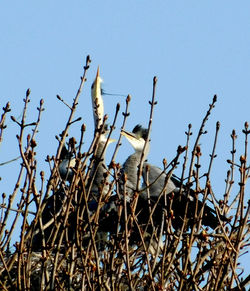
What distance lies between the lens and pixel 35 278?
6672 millimetres

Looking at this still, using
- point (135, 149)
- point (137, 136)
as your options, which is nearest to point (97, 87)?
point (137, 136)

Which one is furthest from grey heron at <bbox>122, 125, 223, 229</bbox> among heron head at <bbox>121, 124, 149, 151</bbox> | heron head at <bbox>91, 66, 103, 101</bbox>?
heron head at <bbox>91, 66, 103, 101</bbox>

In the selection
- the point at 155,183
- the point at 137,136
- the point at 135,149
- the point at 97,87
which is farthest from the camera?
the point at 97,87

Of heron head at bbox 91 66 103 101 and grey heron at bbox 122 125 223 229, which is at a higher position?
heron head at bbox 91 66 103 101

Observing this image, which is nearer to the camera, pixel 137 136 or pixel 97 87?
pixel 137 136

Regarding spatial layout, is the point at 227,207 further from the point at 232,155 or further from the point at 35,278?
the point at 35,278

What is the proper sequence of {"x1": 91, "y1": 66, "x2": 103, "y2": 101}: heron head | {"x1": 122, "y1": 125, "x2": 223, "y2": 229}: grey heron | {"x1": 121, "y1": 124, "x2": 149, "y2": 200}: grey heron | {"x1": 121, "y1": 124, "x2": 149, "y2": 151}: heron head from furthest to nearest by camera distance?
1. {"x1": 91, "y1": 66, "x2": 103, "y2": 101}: heron head
2. {"x1": 121, "y1": 124, "x2": 149, "y2": 151}: heron head
3. {"x1": 121, "y1": 124, "x2": 149, "y2": 200}: grey heron
4. {"x1": 122, "y1": 125, "x2": 223, "y2": 229}: grey heron

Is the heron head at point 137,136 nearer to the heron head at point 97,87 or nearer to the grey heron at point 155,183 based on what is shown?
the grey heron at point 155,183

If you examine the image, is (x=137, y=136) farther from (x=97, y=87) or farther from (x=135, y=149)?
(x=97, y=87)

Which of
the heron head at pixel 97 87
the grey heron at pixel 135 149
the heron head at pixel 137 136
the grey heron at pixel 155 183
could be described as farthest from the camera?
the heron head at pixel 97 87

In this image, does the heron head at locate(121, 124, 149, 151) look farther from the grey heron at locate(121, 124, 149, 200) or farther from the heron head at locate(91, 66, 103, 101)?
the heron head at locate(91, 66, 103, 101)

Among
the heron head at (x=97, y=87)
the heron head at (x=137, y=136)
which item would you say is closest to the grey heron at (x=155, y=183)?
the heron head at (x=137, y=136)

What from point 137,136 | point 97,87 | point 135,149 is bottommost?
point 135,149

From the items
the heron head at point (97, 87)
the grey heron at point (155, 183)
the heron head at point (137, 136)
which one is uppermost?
the heron head at point (97, 87)
